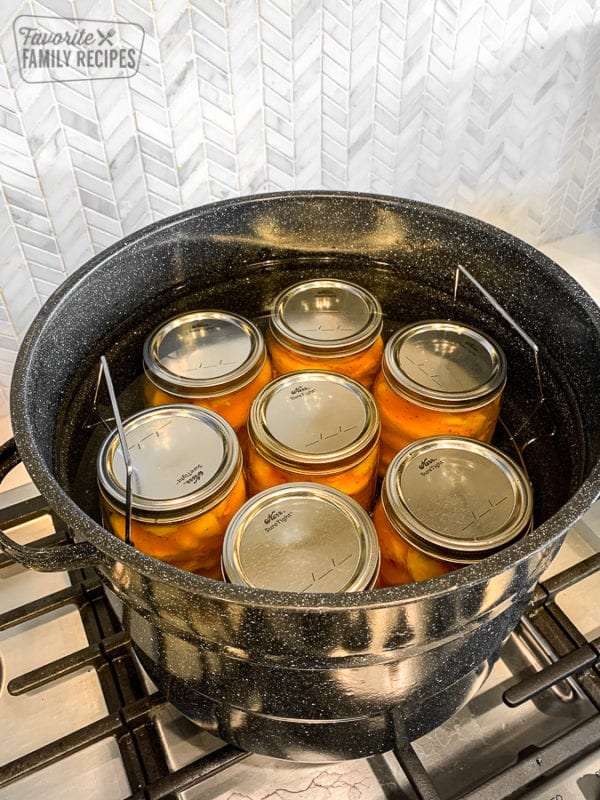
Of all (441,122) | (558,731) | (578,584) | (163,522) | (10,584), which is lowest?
(558,731)

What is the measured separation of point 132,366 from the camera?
0.70 meters

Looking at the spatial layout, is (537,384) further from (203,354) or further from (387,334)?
(203,354)

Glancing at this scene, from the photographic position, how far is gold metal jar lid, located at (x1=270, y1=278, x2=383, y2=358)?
2.17 feet

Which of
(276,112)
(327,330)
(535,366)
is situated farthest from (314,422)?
(276,112)

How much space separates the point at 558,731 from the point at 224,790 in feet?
0.91

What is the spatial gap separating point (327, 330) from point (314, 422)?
0.38 ft

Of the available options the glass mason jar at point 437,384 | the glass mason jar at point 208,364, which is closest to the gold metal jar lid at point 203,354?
the glass mason jar at point 208,364

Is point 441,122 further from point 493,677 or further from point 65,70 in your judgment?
point 493,677

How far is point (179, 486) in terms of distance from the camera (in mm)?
548

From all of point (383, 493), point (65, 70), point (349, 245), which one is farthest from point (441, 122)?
point (383, 493)

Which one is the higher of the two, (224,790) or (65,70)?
(65,70)

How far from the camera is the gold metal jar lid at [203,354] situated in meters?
0.63

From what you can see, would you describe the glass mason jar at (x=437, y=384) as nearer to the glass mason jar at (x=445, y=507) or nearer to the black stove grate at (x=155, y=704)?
the glass mason jar at (x=445, y=507)

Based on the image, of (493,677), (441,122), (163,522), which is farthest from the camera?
(441,122)
